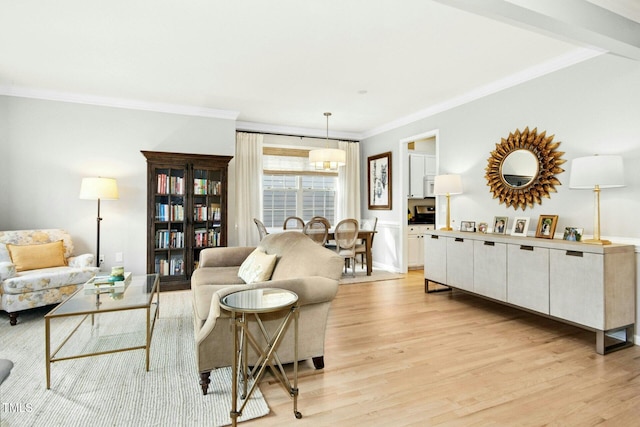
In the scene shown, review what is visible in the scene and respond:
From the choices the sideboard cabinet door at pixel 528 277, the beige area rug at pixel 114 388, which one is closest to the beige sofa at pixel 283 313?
the beige area rug at pixel 114 388

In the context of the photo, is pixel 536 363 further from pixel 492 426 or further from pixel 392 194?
pixel 392 194

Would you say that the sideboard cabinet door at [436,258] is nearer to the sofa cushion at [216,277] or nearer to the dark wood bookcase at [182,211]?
the sofa cushion at [216,277]

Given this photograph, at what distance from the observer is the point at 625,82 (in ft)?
9.76

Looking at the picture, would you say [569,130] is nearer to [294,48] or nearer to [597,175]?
[597,175]

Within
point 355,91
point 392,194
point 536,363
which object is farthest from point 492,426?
point 392,194

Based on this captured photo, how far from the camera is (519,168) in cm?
379

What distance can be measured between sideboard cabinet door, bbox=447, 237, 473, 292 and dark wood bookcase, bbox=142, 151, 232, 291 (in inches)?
117

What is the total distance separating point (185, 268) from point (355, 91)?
3.25m

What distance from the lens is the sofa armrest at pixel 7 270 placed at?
10.8 feet

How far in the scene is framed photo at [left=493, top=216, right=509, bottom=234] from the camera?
3896 mm

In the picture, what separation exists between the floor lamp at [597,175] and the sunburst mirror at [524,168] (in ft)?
1.67

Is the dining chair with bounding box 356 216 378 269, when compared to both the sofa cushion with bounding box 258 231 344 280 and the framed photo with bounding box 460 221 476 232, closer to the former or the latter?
the framed photo with bounding box 460 221 476 232

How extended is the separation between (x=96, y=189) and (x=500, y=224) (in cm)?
475

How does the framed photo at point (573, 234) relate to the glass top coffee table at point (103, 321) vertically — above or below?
above
